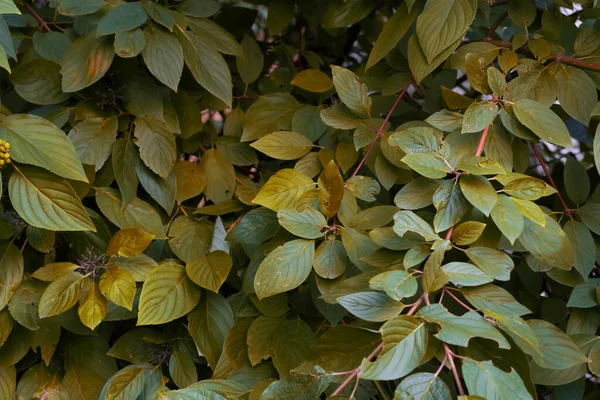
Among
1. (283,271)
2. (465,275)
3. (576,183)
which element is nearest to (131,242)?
(283,271)

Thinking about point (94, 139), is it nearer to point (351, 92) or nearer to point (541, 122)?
point (351, 92)

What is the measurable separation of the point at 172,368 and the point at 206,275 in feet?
0.64

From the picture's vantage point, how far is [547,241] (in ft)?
2.94

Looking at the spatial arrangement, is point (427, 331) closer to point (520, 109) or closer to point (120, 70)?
point (520, 109)

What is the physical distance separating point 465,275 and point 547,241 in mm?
188

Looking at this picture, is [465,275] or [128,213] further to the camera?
[128,213]

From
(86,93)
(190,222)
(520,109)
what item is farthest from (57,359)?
(520,109)

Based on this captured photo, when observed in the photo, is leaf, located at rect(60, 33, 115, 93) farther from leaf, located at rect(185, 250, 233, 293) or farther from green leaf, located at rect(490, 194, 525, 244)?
green leaf, located at rect(490, 194, 525, 244)

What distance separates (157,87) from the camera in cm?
126

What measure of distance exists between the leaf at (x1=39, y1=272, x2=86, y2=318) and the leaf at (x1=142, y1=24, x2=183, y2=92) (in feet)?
1.26

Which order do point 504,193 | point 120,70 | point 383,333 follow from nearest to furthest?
point 383,333 → point 504,193 → point 120,70

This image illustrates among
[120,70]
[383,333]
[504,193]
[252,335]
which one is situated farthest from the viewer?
[120,70]

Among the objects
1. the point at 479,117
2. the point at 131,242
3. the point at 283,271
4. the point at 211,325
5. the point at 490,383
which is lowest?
the point at 211,325

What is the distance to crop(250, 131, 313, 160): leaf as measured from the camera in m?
1.15
